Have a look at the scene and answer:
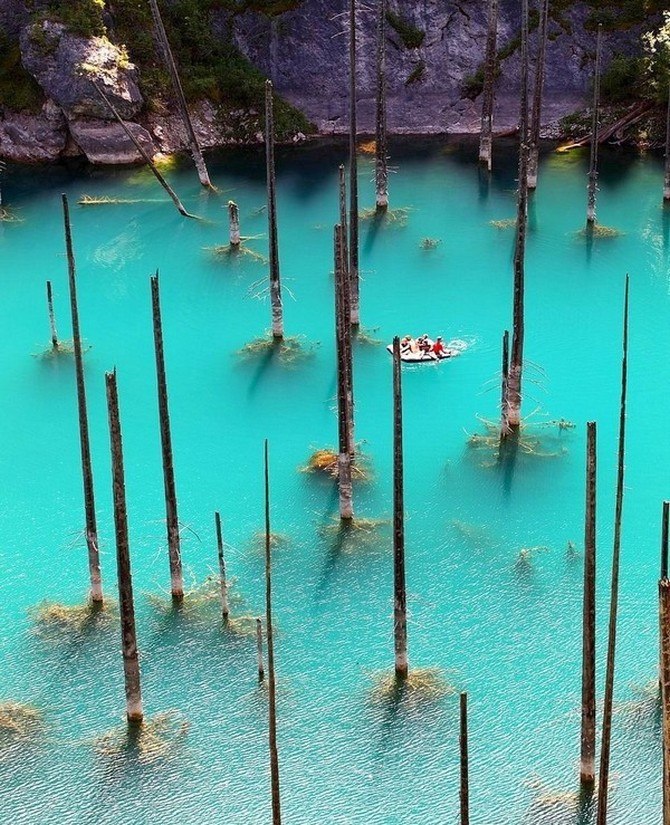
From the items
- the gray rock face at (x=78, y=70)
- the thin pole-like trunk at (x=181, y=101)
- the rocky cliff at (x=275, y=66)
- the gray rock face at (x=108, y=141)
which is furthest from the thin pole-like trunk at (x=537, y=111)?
the gray rock face at (x=78, y=70)

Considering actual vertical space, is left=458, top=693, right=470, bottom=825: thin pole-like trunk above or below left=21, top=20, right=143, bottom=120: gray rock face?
below

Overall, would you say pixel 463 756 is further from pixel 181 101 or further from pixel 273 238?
pixel 181 101

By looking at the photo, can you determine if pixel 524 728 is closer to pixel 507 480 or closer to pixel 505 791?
pixel 505 791

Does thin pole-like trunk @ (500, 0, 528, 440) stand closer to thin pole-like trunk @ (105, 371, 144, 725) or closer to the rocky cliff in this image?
thin pole-like trunk @ (105, 371, 144, 725)

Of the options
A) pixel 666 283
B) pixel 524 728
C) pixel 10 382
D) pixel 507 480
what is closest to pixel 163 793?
pixel 524 728

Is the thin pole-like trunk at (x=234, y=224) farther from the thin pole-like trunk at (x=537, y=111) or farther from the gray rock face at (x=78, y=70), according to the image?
the thin pole-like trunk at (x=537, y=111)

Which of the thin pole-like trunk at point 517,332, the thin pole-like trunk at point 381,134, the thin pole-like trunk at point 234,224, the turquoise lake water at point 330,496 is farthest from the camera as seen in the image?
the thin pole-like trunk at point 381,134

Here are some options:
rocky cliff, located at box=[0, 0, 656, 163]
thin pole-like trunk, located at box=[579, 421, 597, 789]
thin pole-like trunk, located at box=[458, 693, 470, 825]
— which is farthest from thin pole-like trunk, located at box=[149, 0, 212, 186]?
thin pole-like trunk, located at box=[458, 693, 470, 825]
